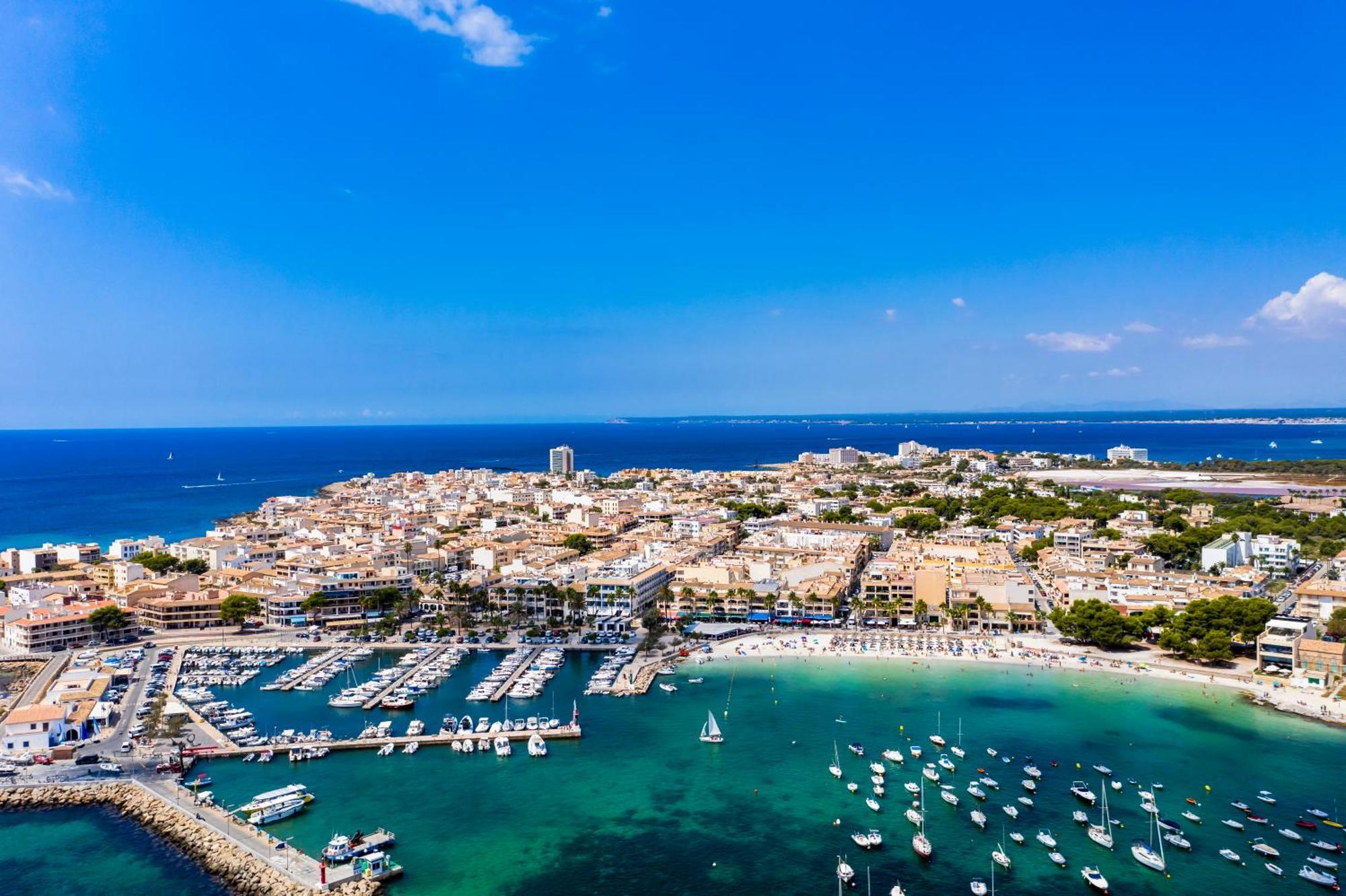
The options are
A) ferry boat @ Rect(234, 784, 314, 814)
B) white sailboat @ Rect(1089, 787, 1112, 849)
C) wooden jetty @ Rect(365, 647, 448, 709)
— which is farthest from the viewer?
wooden jetty @ Rect(365, 647, 448, 709)

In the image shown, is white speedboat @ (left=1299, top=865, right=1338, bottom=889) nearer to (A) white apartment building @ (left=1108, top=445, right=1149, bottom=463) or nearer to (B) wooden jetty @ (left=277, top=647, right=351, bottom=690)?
(B) wooden jetty @ (left=277, top=647, right=351, bottom=690)

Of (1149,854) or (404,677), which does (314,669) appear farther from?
(1149,854)

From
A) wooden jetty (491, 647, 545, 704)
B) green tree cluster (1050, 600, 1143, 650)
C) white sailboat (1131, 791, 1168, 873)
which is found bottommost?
wooden jetty (491, 647, 545, 704)

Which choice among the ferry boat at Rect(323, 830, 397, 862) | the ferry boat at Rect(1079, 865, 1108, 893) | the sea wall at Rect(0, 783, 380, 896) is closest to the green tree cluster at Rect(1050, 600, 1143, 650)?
the ferry boat at Rect(1079, 865, 1108, 893)

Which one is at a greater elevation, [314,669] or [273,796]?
[273,796]

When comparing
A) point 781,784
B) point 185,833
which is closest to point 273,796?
point 185,833

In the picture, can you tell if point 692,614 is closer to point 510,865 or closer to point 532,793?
point 532,793

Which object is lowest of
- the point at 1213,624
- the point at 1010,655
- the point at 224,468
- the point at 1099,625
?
the point at 1010,655

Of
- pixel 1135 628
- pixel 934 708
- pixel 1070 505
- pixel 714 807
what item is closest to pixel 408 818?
pixel 714 807
